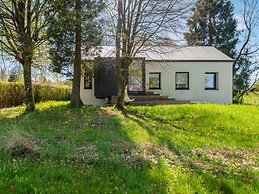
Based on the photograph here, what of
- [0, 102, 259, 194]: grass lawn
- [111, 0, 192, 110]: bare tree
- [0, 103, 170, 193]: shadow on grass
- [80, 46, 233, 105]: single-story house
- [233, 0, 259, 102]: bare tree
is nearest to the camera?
[0, 103, 170, 193]: shadow on grass

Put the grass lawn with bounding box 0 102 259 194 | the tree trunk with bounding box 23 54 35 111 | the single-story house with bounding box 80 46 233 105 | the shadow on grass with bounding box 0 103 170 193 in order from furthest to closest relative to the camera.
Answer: the single-story house with bounding box 80 46 233 105 < the tree trunk with bounding box 23 54 35 111 < the grass lawn with bounding box 0 102 259 194 < the shadow on grass with bounding box 0 103 170 193

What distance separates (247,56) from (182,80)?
40.7ft

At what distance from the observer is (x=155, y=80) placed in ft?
53.6

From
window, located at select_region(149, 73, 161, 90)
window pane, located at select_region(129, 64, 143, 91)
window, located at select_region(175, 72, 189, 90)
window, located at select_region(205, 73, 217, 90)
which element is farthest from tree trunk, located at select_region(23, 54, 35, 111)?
window, located at select_region(205, 73, 217, 90)

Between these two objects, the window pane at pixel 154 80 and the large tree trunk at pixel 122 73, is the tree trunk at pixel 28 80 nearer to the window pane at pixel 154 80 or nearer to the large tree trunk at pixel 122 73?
the large tree trunk at pixel 122 73

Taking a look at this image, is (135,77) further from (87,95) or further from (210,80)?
(210,80)

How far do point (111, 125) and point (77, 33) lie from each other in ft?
16.8

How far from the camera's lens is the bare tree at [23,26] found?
9469 millimetres

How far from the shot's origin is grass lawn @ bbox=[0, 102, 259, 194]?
12.4 feet

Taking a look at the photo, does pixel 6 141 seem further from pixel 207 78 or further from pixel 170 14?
pixel 207 78

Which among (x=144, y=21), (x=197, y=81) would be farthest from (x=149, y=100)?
(x=144, y=21)

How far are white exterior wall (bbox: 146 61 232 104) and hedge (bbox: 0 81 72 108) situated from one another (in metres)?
7.67

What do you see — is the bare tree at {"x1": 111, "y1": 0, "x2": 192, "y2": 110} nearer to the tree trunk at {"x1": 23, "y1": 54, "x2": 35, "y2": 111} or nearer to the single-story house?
the tree trunk at {"x1": 23, "y1": 54, "x2": 35, "y2": 111}

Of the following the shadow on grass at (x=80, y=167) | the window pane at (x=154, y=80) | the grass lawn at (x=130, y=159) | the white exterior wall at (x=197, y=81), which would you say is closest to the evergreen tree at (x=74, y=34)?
the grass lawn at (x=130, y=159)
